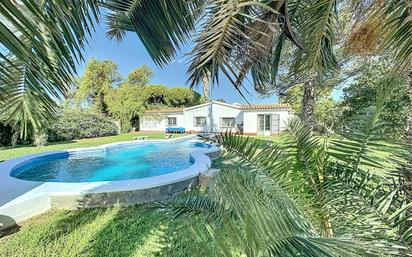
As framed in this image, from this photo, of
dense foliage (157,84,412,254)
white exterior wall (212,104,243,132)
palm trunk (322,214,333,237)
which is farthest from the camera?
white exterior wall (212,104,243,132)

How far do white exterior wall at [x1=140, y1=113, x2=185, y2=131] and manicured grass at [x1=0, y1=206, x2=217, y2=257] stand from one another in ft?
89.4

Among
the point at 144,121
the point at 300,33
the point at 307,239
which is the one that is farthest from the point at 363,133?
the point at 144,121

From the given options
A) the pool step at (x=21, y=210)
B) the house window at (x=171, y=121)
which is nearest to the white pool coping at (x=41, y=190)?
the pool step at (x=21, y=210)

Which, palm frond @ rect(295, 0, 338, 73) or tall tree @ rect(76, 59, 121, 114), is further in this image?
tall tree @ rect(76, 59, 121, 114)

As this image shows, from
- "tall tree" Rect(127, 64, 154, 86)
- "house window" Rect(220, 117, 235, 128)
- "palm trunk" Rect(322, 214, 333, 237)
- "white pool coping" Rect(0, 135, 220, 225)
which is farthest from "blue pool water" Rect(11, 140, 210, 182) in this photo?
"tall tree" Rect(127, 64, 154, 86)

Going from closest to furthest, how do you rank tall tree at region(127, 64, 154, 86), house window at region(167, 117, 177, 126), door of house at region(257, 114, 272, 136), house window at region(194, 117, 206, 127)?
1. door of house at region(257, 114, 272, 136)
2. house window at region(194, 117, 206, 127)
3. house window at region(167, 117, 177, 126)
4. tall tree at region(127, 64, 154, 86)

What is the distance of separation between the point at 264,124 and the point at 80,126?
753 inches

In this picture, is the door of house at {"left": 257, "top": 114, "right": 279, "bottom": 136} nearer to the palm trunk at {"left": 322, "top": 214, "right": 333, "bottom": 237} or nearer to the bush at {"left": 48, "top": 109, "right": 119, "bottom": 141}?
the bush at {"left": 48, "top": 109, "right": 119, "bottom": 141}

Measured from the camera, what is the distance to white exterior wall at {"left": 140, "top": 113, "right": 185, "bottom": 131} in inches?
1284

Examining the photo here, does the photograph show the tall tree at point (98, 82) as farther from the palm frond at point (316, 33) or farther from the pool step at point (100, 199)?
the palm frond at point (316, 33)

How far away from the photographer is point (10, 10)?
856 mm

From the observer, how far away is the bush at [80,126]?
21484 millimetres

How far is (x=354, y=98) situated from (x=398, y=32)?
8425 millimetres

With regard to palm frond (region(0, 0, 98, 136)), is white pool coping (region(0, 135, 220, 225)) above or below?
below
